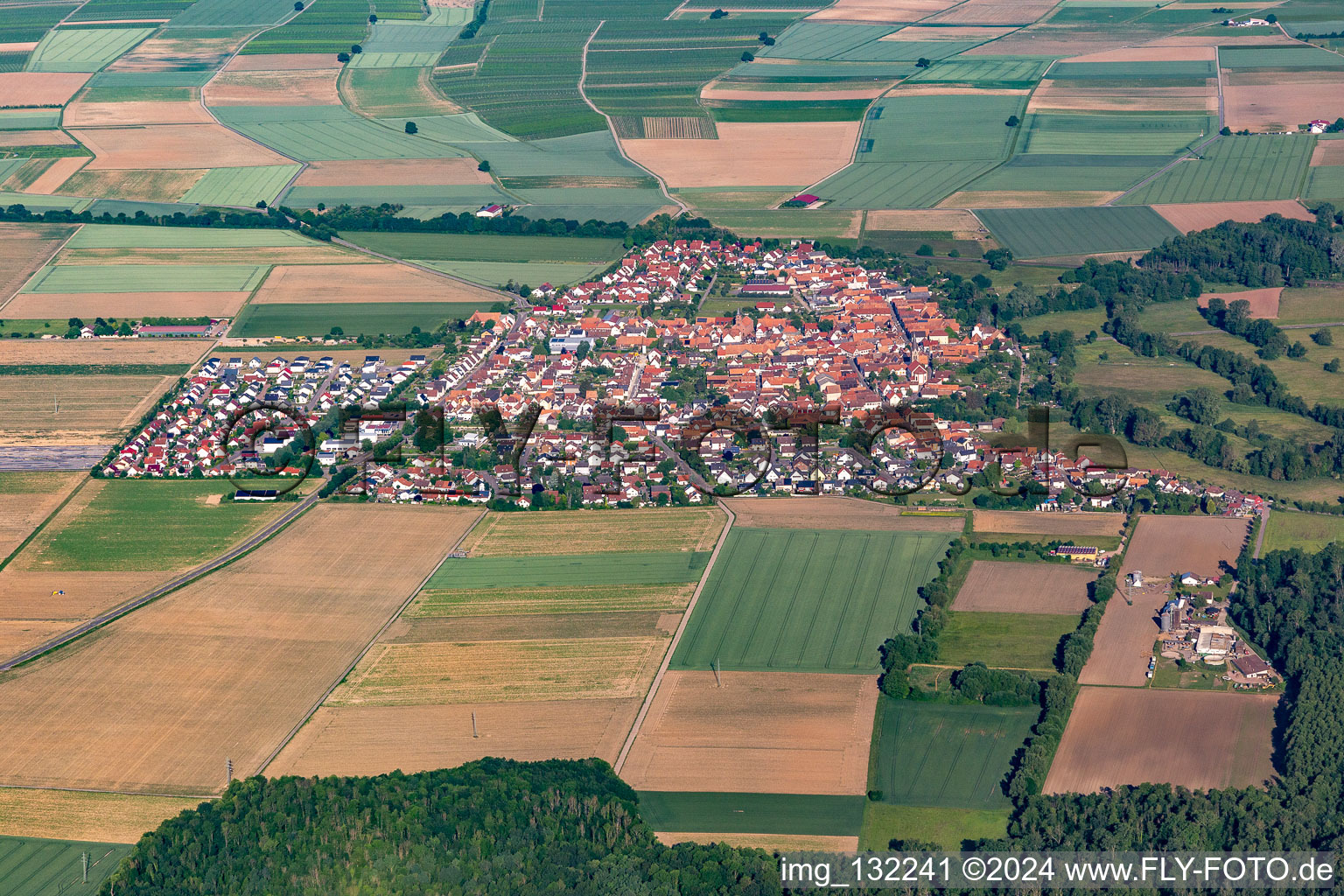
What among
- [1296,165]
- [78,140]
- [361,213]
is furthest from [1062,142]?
[78,140]

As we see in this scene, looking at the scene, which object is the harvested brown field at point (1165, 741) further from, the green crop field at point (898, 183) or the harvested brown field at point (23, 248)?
the harvested brown field at point (23, 248)

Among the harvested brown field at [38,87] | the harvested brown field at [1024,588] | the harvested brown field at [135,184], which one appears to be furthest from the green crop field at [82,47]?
the harvested brown field at [1024,588]

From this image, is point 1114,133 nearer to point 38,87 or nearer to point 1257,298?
point 1257,298

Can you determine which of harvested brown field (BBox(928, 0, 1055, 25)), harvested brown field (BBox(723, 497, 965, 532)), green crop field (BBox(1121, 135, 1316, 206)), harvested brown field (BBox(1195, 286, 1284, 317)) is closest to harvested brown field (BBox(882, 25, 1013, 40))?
harvested brown field (BBox(928, 0, 1055, 25))

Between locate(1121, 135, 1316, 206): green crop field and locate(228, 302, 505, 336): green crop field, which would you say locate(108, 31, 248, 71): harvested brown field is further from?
locate(1121, 135, 1316, 206): green crop field

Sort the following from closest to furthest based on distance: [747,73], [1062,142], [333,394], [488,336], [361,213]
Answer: [333,394] < [488,336] < [361,213] < [1062,142] < [747,73]

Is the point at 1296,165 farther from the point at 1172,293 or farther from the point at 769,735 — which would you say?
the point at 769,735
